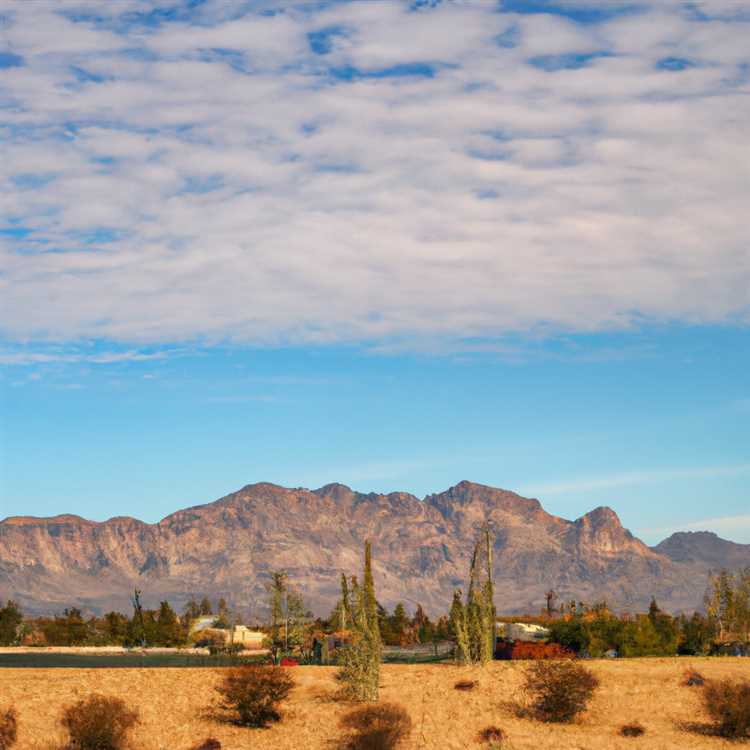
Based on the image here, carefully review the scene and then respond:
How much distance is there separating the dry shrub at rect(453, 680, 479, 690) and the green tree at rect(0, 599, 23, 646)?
43665mm

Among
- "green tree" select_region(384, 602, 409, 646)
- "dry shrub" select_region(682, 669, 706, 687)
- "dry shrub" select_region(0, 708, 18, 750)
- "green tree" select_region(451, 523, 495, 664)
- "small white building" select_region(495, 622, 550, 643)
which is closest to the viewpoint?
"dry shrub" select_region(0, 708, 18, 750)

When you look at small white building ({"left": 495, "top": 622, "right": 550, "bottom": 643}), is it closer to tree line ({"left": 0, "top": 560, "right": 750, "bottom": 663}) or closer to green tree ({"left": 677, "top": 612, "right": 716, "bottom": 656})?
tree line ({"left": 0, "top": 560, "right": 750, "bottom": 663})

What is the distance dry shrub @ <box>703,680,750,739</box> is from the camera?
38.4m

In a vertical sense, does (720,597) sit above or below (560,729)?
above

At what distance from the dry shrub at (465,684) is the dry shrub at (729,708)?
8.18m

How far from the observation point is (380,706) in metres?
39.3

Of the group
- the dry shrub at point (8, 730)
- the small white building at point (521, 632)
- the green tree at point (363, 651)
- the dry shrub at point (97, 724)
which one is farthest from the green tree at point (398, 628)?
the dry shrub at point (8, 730)

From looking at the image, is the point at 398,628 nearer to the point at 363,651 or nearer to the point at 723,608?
the point at 723,608

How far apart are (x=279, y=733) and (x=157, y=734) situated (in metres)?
3.98

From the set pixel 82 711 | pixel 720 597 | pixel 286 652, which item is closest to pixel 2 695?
→ pixel 82 711

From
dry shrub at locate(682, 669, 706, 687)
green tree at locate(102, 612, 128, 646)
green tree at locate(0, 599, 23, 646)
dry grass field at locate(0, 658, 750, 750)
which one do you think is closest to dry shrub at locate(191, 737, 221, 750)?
dry grass field at locate(0, 658, 750, 750)

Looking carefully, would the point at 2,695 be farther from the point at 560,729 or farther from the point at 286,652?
the point at 286,652

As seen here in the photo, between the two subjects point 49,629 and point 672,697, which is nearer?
point 672,697

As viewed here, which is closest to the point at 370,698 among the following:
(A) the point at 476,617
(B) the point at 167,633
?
(A) the point at 476,617
